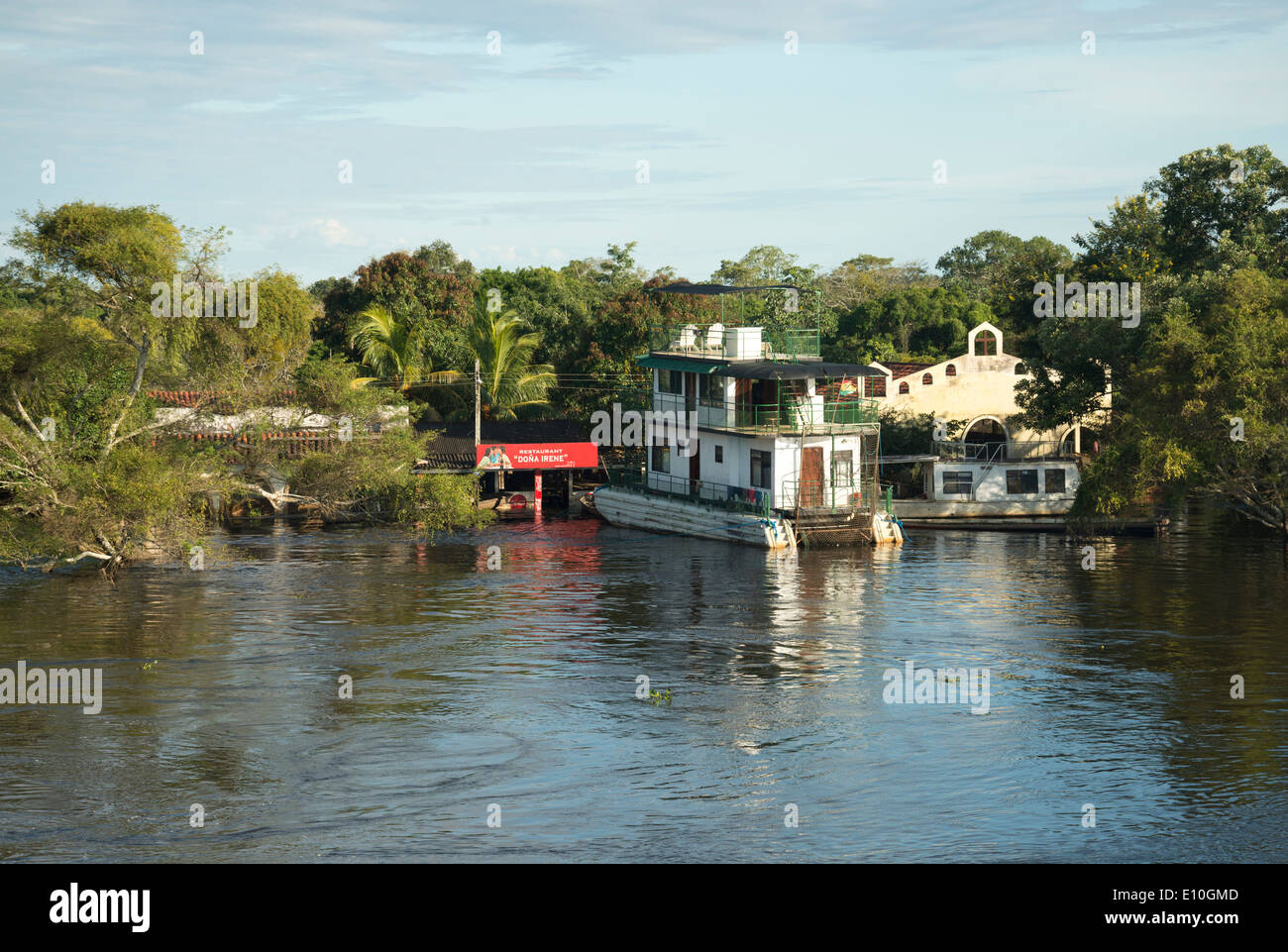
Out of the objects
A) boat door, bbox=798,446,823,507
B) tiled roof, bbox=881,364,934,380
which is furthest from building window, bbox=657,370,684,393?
tiled roof, bbox=881,364,934,380

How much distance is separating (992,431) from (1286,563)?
22551mm

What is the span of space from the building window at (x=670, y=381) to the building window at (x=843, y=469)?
880 centimetres

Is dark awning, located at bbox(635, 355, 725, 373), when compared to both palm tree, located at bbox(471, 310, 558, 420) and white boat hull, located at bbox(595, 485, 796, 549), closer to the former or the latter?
white boat hull, located at bbox(595, 485, 796, 549)

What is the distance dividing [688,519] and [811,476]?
567cm

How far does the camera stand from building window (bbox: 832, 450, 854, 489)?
5494 centimetres

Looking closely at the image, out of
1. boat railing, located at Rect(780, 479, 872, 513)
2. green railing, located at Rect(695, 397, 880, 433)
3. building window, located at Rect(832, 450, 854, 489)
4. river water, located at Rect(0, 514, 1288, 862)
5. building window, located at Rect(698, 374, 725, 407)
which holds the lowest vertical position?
river water, located at Rect(0, 514, 1288, 862)

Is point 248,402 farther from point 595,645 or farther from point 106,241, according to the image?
point 595,645

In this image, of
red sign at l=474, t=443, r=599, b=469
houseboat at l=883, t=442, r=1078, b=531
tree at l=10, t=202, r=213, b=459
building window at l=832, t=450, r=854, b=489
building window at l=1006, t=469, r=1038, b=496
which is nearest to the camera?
tree at l=10, t=202, r=213, b=459

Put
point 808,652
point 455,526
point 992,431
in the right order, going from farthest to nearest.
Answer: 1. point 992,431
2. point 455,526
3. point 808,652

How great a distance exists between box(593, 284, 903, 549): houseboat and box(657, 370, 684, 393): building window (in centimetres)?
9

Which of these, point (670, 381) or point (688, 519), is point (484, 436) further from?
point (688, 519)

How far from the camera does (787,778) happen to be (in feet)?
81.5

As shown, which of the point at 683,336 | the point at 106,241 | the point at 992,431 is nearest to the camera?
the point at 106,241
